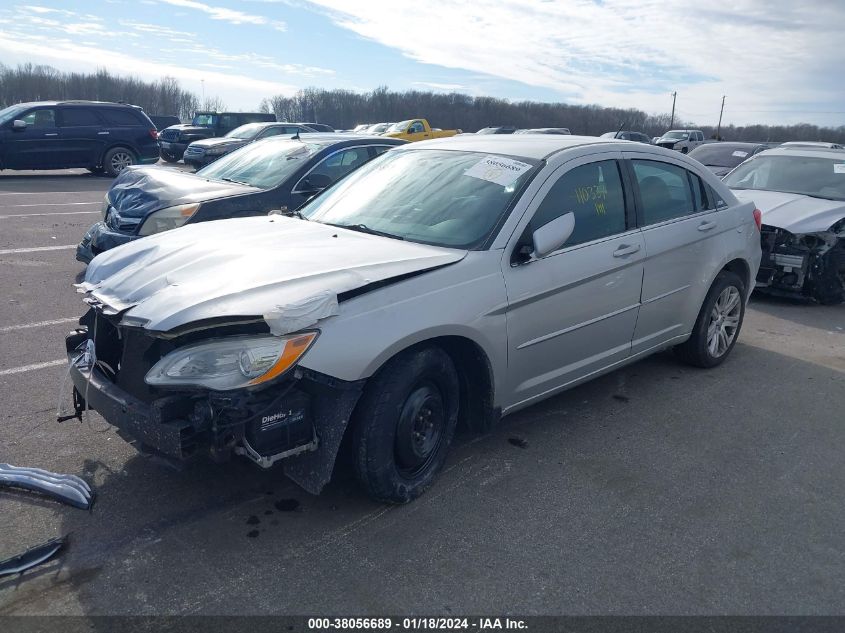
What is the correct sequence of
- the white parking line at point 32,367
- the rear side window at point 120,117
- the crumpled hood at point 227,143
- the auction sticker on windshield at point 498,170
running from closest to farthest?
the auction sticker on windshield at point 498,170
the white parking line at point 32,367
the rear side window at point 120,117
the crumpled hood at point 227,143

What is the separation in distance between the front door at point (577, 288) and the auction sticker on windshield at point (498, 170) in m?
0.19

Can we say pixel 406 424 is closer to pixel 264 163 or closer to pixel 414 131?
pixel 264 163

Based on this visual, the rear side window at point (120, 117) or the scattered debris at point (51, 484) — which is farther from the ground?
the rear side window at point (120, 117)

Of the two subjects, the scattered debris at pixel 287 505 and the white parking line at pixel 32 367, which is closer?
the scattered debris at pixel 287 505

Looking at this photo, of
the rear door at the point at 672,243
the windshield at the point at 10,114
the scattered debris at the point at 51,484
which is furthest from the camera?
the windshield at the point at 10,114

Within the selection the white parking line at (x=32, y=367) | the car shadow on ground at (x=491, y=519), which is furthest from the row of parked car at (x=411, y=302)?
the white parking line at (x=32, y=367)

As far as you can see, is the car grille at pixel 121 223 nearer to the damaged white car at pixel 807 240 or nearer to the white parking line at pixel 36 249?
the white parking line at pixel 36 249

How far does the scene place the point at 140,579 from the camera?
9.48 feet

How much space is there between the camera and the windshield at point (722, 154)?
13.5m

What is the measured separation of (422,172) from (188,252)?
155 centimetres

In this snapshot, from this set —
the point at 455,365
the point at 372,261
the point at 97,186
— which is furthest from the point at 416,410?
the point at 97,186

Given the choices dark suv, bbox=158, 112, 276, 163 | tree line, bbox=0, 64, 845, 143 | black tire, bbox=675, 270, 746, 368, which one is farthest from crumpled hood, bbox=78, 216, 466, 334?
tree line, bbox=0, 64, 845, 143

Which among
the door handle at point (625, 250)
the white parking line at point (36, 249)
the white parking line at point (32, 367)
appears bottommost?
the white parking line at point (32, 367)

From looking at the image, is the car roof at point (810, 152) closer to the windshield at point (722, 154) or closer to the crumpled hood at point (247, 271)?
the windshield at point (722, 154)
